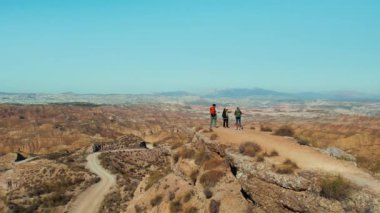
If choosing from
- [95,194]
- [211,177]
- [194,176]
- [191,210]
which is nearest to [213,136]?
[194,176]

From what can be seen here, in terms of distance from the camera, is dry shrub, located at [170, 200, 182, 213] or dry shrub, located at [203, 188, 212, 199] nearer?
dry shrub, located at [203, 188, 212, 199]

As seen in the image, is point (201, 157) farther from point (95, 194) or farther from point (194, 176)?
point (95, 194)

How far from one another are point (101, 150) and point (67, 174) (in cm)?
1974

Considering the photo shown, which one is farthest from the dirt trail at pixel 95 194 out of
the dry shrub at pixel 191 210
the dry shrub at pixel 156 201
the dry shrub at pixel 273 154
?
the dry shrub at pixel 273 154

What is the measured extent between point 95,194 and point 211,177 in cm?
2529

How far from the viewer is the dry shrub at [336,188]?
19953 millimetres

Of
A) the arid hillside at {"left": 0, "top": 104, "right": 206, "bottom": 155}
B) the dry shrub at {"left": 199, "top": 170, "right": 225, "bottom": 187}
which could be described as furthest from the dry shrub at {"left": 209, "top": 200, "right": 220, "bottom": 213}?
the arid hillside at {"left": 0, "top": 104, "right": 206, "bottom": 155}

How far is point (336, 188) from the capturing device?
65.9 feet

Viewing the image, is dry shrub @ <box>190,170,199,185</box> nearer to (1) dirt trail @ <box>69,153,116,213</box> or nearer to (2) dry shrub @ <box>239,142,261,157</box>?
(2) dry shrub @ <box>239,142,261,157</box>

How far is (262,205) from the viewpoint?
22.2 m

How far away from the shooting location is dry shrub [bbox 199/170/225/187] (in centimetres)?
2503

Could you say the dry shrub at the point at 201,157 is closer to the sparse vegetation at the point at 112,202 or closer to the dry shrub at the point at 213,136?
the dry shrub at the point at 213,136

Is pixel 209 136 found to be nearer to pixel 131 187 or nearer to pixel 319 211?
pixel 319 211

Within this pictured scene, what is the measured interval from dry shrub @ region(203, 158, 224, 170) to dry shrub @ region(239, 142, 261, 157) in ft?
5.11
